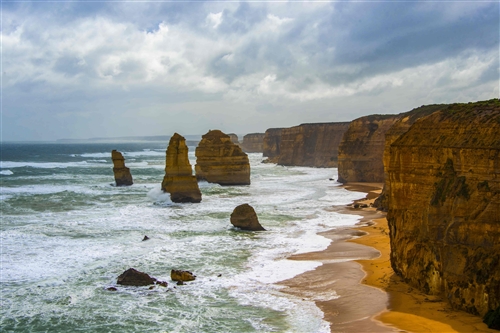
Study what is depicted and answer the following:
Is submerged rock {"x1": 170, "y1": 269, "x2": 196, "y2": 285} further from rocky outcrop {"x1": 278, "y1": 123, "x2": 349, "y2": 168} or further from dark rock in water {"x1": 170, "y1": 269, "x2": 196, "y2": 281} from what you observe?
rocky outcrop {"x1": 278, "y1": 123, "x2": 349, "y2": 168}

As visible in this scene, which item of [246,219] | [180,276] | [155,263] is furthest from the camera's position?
[246,219]

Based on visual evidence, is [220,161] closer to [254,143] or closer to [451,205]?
[451,205]

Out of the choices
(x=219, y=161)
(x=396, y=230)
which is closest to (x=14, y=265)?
(x=396, y=230)

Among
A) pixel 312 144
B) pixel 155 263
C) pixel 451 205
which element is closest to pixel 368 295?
pixel 451 205

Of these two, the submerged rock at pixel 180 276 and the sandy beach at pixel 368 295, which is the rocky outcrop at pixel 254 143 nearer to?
the sandy beach at pixel 368 295

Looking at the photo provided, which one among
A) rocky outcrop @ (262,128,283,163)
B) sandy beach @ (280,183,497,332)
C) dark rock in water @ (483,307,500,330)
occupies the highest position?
rocky outcrop @ (262,128,283,163)

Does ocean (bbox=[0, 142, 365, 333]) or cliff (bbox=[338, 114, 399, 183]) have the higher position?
cliff (bbox=[338, 114, 399, 183])

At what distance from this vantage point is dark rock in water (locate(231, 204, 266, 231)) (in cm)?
2608

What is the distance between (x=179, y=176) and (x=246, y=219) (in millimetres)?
13012

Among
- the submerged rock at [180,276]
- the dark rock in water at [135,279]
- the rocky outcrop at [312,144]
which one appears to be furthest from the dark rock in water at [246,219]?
the rocky outcrop at [312,144]

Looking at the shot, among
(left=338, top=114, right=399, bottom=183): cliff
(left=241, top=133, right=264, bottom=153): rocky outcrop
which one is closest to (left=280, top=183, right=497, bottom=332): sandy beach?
(left=338, top=114, right=399, bottom=183): cliff

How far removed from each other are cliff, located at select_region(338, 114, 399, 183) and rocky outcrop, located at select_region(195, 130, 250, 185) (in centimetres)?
1076

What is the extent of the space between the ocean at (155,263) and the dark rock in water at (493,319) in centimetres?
372

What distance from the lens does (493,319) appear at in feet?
37.1
